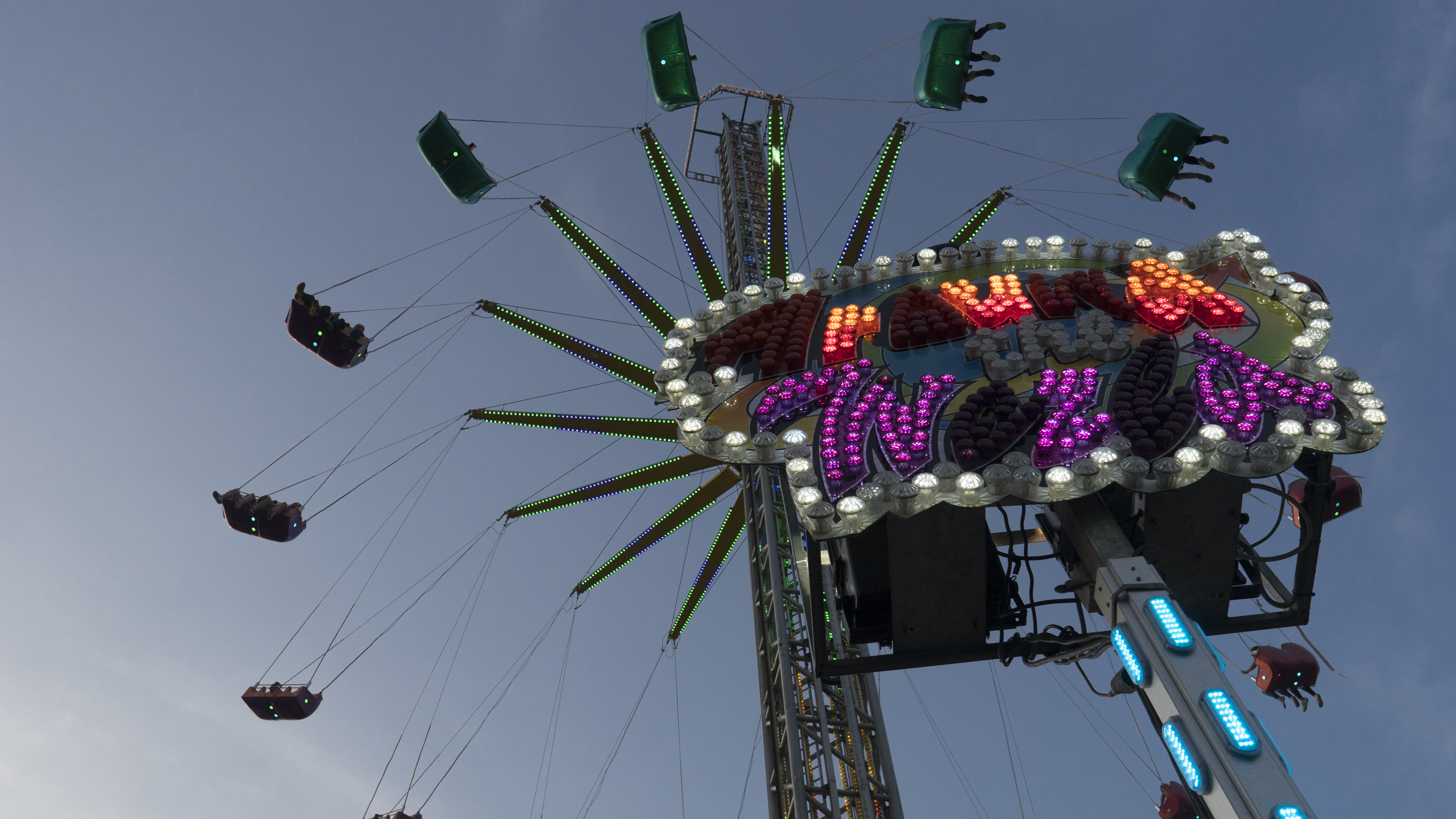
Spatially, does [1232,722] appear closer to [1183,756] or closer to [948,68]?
[1183,756]

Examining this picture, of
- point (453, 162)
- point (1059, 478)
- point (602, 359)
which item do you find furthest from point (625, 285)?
point (1059, 478)

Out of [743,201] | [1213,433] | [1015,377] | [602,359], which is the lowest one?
[1213,433]

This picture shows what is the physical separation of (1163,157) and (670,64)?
844 centimetres

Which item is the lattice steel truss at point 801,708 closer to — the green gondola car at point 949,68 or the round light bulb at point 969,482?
the round light bulb at point 969,482

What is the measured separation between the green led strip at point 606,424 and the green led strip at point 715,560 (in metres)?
2.41

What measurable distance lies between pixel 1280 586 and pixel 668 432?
30.0 feet

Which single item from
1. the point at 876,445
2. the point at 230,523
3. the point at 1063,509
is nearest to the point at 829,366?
the point at 876,445

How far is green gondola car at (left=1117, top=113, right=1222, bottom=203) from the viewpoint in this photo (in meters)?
14.5

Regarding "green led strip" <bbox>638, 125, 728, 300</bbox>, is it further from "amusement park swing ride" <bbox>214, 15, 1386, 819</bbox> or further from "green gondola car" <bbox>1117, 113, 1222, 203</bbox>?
"green gondola car" <bbox>1117, 113, 1222, 203</bbox>

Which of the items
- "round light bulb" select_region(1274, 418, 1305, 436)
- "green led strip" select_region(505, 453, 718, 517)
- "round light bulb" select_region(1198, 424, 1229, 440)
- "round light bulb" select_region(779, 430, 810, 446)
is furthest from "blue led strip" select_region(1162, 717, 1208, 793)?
"green led strip" select_region(505, 453, 718, 517)

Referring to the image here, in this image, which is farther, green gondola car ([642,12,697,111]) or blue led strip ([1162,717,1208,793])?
green gondola car ([642,12,697,111])

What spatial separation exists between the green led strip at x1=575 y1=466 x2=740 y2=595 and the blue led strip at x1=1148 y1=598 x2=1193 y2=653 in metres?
9.30

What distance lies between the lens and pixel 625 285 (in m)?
17.0

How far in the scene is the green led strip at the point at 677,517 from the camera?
16859 millimetres
